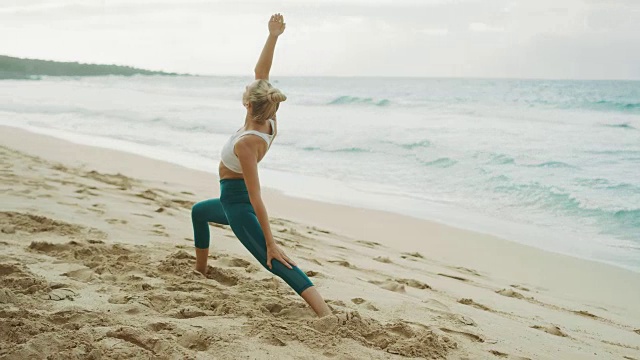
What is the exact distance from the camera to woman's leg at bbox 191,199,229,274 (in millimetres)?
3959

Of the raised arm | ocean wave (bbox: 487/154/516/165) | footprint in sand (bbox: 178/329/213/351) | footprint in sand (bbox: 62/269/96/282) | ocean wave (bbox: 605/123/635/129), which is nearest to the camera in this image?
footprint in sand (bbox: 178/329/213/351)

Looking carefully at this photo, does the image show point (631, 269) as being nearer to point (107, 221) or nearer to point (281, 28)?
point (281, 28)

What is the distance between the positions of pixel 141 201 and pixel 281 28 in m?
3.43

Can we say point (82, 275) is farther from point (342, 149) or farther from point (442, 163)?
point (342, 149)

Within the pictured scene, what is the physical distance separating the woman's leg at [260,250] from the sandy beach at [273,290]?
0.43ft

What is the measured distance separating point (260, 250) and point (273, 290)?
0.53 meters

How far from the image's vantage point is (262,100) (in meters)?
3.33

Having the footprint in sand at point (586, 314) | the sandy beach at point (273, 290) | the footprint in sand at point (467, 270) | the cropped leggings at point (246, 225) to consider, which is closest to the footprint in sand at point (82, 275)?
the sandy beach at point (273, 290)

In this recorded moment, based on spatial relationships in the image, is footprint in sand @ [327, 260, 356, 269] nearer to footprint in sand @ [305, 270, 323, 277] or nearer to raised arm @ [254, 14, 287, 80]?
footprint in sand @ [305, 270, 323, 277]

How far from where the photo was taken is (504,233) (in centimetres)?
774

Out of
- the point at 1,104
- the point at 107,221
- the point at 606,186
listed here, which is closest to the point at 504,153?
the point at 606,186

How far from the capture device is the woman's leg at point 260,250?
3.38 m

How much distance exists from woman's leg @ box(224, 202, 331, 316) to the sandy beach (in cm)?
13

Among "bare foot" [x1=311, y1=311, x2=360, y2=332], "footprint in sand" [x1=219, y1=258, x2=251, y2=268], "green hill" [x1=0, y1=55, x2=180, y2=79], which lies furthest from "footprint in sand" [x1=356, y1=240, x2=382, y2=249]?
"green hill" [x1=0, y1=55, x2=180, y2=79]
